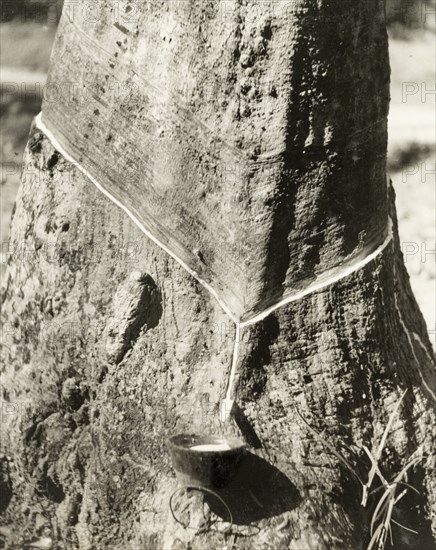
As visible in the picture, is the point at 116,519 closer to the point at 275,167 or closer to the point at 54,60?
the point at 275,167

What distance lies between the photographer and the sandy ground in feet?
15.8

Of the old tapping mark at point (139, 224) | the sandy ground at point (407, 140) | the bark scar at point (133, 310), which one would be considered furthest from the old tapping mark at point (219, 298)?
the sandy ground at point (407, 140)

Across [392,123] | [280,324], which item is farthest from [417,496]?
[392,123]

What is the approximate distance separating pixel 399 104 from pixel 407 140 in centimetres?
48

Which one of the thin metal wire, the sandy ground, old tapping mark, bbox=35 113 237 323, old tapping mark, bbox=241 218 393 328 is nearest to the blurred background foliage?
the sandy ground

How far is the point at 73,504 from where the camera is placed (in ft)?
9.62

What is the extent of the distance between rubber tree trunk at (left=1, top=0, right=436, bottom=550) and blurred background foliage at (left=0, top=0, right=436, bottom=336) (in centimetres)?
168

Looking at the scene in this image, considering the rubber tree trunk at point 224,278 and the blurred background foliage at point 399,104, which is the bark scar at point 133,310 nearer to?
the rubber tree trunk at point 224,278

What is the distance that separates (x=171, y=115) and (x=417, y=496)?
1.26 m

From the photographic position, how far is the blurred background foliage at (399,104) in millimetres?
4805

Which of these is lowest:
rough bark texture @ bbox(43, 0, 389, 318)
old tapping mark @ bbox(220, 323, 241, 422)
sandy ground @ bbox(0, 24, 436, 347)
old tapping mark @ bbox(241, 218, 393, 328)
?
sandy ground @ bbox(0, 24, 436, 347)

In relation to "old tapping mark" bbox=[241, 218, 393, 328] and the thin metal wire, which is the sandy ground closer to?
"old tapping mark" bbox=[241, 218, 393, 328]

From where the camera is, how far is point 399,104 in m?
5.94

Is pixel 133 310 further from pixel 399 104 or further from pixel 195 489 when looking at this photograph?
pixel 399 104
